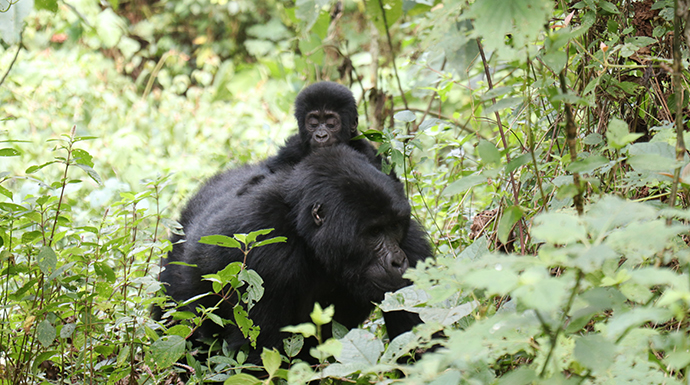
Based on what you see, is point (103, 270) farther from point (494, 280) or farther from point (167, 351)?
Answer: point (494, 280)

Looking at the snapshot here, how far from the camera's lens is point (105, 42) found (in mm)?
8633

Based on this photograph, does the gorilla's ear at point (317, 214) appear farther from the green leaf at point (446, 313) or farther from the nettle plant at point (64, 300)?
the green leaf at point (446, 313)

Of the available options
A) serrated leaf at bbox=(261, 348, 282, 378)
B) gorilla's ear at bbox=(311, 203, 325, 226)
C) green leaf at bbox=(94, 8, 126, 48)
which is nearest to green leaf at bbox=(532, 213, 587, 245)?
serrated leaf at bbox=(261, 348, 282, 378)

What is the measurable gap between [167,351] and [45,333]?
0.43 m

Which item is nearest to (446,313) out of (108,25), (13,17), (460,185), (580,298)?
(460,185)

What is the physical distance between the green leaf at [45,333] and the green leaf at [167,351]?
351 mm

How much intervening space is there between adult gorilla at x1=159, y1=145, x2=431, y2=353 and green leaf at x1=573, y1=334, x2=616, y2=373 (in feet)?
3.89

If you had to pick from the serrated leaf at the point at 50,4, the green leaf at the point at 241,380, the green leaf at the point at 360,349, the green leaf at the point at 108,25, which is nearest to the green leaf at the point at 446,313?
the green leaf at the point at 360,349

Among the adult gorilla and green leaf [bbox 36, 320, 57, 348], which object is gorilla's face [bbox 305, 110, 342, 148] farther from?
green leaf [bbox 36, 320, 57, 348]

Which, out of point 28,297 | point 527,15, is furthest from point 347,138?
point 527,15

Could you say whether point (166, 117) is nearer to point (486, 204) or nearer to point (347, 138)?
point (347, 138)

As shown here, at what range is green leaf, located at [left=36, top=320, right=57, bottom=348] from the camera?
6.26 ft

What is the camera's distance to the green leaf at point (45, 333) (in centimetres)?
191

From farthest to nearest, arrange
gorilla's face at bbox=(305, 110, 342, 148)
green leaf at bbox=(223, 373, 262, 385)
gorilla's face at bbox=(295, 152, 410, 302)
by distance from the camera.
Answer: gorilla's face at bbox=(305, 110, 342, 148)
gorilla's face at bbox=(295, 152, 410, 302)
green leaf at bbox=(223, 373, 262, 385)
